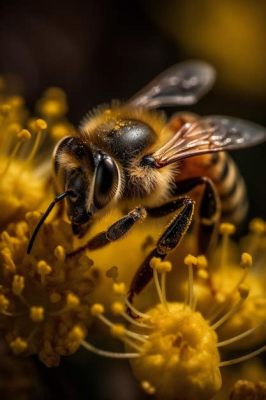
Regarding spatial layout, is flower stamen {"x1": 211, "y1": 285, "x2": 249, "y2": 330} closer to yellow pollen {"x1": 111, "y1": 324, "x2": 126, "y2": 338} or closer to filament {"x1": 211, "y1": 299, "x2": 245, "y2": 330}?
filament {"x1": 211, "y1": 299, "x2": 245, "y2": 330}

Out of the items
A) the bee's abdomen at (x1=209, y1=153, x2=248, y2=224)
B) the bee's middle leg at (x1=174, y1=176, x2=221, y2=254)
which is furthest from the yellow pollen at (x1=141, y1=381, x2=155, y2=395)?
the bee's abdomen at (x1=209, y1=153, x2=248, y2=224)

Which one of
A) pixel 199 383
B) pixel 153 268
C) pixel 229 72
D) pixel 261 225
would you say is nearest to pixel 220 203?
pixel 261 225

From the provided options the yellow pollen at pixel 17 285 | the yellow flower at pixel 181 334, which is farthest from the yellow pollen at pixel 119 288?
the yellow pollen at pixel 17 285

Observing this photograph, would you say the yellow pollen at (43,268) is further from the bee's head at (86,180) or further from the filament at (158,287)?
the filament at (158,287)

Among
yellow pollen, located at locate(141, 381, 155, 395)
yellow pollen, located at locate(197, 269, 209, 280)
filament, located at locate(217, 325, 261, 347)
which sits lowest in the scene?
filament, located at locate(217, 325, 261, 347)

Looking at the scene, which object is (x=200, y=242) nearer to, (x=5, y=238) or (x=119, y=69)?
(x=5, y=238)
